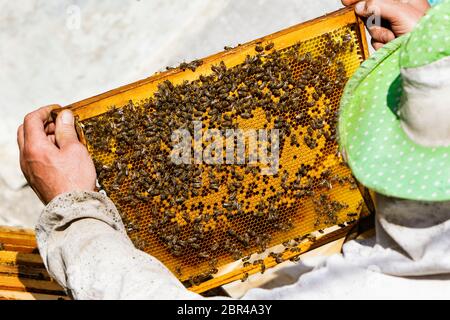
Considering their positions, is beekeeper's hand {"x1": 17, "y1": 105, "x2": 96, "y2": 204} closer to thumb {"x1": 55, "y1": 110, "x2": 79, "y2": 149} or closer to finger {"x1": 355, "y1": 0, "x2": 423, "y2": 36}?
thumb {"x1": 55, "y1": 110, "x2": 79, "y2": 149}

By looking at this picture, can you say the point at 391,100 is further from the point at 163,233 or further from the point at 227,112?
the point at 163,233

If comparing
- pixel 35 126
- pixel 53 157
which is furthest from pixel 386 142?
pixel 35 126

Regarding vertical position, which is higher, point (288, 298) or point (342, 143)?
point (342, 143)

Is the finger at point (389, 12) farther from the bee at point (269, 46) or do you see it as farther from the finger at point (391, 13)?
the bee at point (269, 46)

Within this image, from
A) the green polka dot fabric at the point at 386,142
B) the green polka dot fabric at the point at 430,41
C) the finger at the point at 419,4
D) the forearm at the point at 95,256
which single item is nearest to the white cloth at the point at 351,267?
the forearm at the point at 95,256

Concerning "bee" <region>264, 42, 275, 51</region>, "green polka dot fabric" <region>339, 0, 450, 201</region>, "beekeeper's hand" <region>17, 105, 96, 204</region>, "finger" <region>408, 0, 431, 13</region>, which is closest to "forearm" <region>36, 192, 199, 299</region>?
"beekeeper's hand" <region>17, 105, 96, 204</region>

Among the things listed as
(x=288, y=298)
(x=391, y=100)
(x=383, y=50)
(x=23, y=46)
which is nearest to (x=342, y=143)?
(x=391, y=100)
